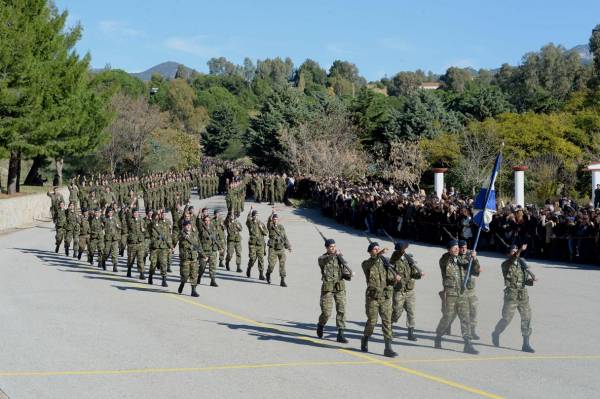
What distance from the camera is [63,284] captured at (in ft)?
66.5

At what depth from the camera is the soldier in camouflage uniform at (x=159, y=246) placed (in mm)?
20156

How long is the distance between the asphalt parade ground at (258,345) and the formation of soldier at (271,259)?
455 mm

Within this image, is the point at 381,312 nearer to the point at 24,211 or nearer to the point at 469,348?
the point at 469,348

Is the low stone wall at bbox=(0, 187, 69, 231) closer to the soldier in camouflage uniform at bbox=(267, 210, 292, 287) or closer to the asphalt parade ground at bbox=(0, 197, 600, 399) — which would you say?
the asphalt parade ground at bbox=(0, 197, 600, 399)

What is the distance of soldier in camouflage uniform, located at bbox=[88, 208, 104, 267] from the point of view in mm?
23667

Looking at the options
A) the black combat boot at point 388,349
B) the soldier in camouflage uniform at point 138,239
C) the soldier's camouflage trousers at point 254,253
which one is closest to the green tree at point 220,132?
the soldier in camouflage uniform at point 138,239

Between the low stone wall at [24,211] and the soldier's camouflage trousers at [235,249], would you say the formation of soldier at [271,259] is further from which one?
the low stone wall at [24,211]

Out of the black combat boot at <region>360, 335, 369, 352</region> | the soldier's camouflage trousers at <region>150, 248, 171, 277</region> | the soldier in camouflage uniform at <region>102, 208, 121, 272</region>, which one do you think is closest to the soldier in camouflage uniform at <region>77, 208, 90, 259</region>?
the soldier in camouflage uniform at <region>102, 208, 121, 272</region>

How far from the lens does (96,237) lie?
24219 mm

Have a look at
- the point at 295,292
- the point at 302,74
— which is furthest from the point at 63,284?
the point at 302,74

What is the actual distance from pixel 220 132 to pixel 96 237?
66.9 meters

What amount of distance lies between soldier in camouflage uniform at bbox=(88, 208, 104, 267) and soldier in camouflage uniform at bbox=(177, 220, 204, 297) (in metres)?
5.59

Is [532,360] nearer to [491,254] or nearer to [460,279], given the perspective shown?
[460,279]

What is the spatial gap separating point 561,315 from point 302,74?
591ft
